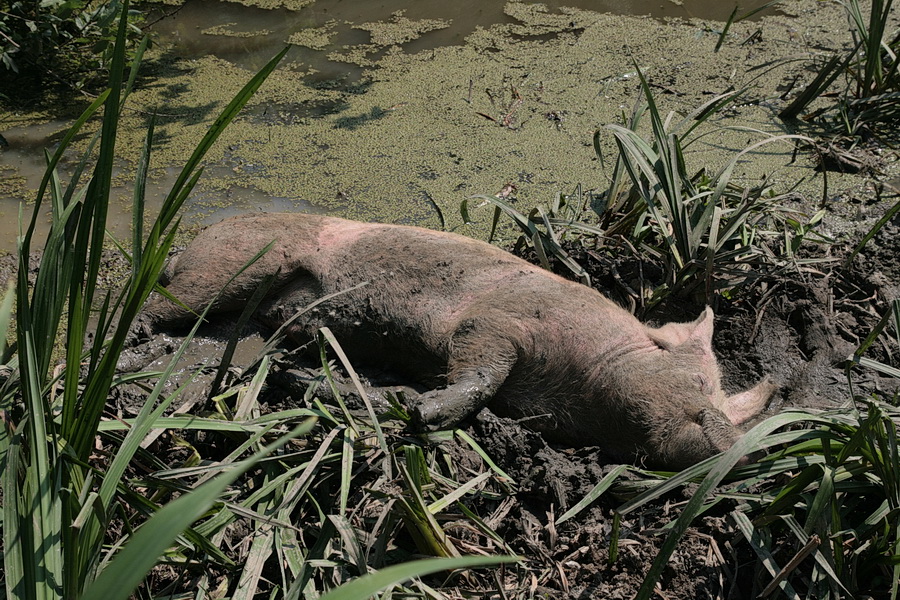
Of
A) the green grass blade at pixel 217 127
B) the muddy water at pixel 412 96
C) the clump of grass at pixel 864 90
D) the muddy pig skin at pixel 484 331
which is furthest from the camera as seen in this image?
the clump of grass at pixel 864 90

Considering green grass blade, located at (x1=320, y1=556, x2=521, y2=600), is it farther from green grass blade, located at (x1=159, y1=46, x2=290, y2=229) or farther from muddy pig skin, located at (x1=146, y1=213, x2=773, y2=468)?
muddy pig skin, located at (x1=146, y1=213, x2=773, y2=468)

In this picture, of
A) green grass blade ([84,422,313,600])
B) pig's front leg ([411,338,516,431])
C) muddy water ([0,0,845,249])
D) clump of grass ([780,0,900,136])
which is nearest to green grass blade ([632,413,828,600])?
pig's front leg ([411,338,516,431])

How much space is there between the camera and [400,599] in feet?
7.64

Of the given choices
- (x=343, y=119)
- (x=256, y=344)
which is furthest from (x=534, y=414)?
(x=343, y=119)

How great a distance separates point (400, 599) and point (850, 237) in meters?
3.36

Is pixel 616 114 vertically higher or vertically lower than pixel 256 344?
higher

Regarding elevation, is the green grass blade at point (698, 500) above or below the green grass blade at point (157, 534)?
below

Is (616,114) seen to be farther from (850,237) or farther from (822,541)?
(822,541)

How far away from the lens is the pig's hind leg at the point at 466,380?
2895 mm

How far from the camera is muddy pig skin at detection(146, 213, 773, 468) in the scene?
3012mm

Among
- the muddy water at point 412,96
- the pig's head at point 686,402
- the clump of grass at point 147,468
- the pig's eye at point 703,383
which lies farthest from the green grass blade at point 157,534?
the muddy water at point 412,96

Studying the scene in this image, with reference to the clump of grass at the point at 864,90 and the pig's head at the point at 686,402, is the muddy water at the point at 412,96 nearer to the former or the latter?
the clump of grass at the point at 864,90

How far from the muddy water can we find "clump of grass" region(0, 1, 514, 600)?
6.76 feet

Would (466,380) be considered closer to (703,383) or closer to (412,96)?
(703,383)
